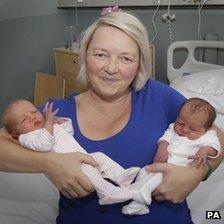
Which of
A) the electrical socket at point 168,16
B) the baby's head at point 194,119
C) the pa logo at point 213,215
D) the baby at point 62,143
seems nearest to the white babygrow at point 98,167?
the baby at point 62,143

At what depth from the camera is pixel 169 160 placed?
1.34 metres

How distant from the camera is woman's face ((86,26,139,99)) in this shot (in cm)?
133

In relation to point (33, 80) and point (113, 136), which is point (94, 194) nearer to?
point (113, 136)

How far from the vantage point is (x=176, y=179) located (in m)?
1.24

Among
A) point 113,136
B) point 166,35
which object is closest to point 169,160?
point 113,136

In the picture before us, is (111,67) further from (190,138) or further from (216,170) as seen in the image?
(216,170)

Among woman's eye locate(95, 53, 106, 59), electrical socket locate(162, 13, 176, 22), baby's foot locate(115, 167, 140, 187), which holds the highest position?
electrical socket locate(162, 13, 176, 22)

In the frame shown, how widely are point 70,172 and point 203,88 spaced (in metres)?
1.56

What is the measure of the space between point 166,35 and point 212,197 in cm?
186

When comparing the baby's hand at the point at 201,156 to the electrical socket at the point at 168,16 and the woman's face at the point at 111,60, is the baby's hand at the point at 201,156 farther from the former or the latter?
the electrical socket at the point at 168,16

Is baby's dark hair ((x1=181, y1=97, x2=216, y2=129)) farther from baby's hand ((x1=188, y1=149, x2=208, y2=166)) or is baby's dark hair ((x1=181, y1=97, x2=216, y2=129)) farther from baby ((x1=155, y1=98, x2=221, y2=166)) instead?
baby's hand ((x1=188, y1=149, x2=208, y2=166))

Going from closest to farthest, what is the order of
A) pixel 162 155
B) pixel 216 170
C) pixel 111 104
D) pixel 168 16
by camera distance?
pixel 162 155 → pixel 111 104 → pixel 216 170 → pixel 168 16

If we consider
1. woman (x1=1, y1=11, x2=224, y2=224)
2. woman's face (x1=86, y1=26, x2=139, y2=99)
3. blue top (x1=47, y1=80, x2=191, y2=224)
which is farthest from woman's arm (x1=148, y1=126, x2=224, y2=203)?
woman's face (x1=86, y1=26, x2=139, y2=99)

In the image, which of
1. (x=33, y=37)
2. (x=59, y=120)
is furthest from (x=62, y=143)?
(x=33, y=37)
